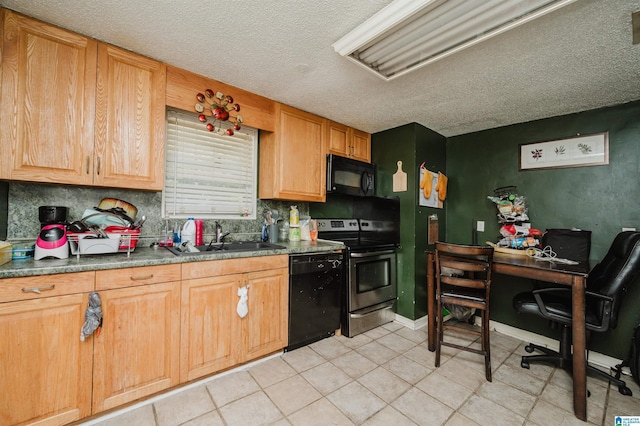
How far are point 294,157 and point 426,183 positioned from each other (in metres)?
1.59

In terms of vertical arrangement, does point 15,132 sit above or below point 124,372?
above

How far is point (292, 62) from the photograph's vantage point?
1.81 meters

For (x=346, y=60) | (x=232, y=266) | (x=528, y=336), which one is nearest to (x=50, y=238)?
(x=232, y=266)

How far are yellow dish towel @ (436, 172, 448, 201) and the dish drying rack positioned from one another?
317cm

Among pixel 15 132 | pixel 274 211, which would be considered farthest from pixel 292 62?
pixel 15 132

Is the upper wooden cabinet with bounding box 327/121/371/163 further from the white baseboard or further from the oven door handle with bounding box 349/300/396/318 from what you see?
the white baseboard

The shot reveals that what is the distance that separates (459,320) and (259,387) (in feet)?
7.93

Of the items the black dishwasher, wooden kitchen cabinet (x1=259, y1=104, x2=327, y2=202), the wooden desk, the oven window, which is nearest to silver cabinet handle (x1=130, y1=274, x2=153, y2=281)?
the black dishwasher

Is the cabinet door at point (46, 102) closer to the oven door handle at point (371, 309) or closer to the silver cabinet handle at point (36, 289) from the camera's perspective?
the silver cabinet handle at point (36, 289)

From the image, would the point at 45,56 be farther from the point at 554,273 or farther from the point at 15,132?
the point at 554,273

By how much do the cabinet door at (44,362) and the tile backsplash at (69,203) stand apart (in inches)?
27.5

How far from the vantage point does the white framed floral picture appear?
2.34 metres

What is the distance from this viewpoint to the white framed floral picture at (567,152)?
2.34m

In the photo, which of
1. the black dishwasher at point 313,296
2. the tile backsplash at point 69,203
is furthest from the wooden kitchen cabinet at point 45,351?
the black dishwasher at point 313,296
